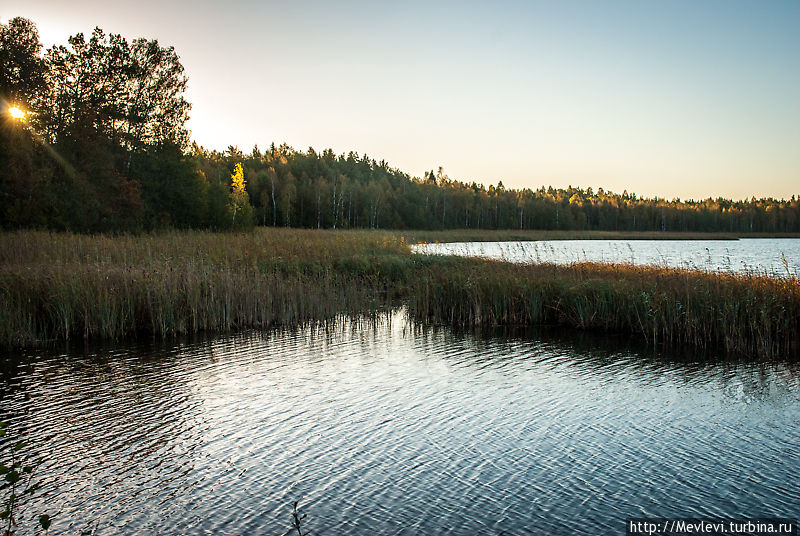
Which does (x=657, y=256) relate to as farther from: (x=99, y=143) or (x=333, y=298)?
(x=99, y=143)

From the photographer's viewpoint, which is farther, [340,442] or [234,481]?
[340,442]

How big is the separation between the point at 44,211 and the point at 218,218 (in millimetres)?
12848

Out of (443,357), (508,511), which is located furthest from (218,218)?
(508,511)

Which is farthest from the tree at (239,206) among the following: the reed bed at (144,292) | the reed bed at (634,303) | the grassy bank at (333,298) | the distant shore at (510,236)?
the reed bed at (634,303)

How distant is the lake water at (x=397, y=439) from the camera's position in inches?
→ 165

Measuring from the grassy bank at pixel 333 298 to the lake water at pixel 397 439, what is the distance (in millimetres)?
1247

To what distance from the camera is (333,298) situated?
43.3ft

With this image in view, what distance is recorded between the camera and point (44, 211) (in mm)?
21406

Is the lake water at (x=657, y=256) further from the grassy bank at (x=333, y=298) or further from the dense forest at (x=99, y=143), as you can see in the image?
the dense forest at (x=99, y=143)

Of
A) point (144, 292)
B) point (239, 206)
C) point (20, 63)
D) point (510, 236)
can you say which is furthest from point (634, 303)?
point (510, 236)

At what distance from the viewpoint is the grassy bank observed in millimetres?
10000

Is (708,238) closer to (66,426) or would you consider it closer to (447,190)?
(447,190)

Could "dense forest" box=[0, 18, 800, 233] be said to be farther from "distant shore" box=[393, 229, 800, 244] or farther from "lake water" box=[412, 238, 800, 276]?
"distant shore" box=[393, 229, 800, 244]

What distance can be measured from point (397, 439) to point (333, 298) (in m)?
7.78
